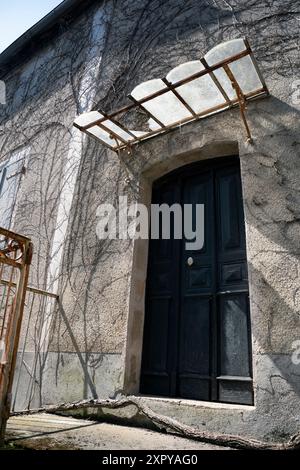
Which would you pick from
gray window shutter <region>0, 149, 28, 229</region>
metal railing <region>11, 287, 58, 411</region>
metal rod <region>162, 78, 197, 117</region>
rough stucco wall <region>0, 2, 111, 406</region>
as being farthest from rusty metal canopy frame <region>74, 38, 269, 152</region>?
gray window shutter <region>0, 149, 28, 229</region>

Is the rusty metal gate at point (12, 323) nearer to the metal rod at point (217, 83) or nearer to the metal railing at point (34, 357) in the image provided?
the metal railing at point (34, 357)

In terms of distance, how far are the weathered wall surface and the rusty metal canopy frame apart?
0.47 ft

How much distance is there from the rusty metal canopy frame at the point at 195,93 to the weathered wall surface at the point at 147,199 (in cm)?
14

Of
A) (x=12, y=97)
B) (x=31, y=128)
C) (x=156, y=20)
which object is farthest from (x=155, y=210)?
(x=12, y=97)

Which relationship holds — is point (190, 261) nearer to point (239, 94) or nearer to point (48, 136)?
point (239, 94)

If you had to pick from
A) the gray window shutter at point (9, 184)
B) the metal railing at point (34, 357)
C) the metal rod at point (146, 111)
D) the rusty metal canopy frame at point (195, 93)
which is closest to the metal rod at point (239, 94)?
the rusty metal canopy frame at point (195, 93)

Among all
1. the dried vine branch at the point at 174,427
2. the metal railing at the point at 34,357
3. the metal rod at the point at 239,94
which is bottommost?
the dried vine branch at the point at 174,427

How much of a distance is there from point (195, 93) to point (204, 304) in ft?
6.22

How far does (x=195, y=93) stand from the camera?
3105 millimetres

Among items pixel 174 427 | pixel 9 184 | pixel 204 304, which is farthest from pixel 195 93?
pixel 9 184

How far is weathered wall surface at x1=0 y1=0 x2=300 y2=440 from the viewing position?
2.42 meters

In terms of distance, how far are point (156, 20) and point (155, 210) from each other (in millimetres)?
2785

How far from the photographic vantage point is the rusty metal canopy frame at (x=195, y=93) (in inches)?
107

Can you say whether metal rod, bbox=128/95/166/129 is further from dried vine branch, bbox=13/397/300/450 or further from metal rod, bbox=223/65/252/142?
dried vine branch, bbox=13/397/300/450
